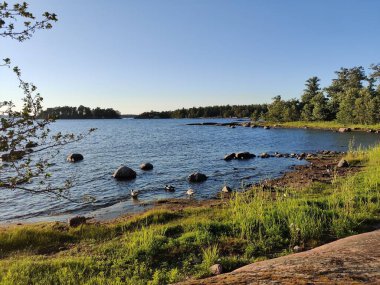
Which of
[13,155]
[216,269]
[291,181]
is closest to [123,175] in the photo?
[291,181]

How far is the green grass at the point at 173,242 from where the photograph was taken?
859 centimetres

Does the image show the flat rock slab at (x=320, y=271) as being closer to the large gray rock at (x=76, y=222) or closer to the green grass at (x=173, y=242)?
the green grass at (x=173, y=242)

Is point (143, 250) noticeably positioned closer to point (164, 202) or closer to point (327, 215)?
point (327, 215)

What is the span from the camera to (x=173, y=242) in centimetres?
1074

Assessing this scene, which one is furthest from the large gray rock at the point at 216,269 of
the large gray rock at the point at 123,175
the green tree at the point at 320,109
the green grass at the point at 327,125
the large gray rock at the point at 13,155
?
the green tree at the point at 320,109

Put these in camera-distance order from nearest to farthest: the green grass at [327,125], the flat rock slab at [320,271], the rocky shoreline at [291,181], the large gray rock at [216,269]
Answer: the flat rock slab at [320,271] → the large gray rock at [216,269] → the rocky shoreline at [291,181] → the green grass at [327,125]

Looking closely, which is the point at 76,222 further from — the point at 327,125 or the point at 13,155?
the point at 327,125

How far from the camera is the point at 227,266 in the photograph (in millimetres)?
8930

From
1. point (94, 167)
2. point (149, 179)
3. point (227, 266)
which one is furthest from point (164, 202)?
point (94, 167)

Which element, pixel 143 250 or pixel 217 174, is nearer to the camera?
pixel 143 250

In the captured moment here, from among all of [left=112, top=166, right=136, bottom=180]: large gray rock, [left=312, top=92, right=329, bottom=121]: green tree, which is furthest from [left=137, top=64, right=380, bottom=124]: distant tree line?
[left=112, top=166, right=136, bottom=180]: large gray rock

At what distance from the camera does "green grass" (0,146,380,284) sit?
859 centimetres

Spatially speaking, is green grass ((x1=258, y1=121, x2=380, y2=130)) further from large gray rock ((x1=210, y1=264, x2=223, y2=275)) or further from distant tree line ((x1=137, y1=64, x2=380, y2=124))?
large gray rock ((x1=210, y1=264, x2=223, y2=275))

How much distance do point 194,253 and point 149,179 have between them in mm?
19885
